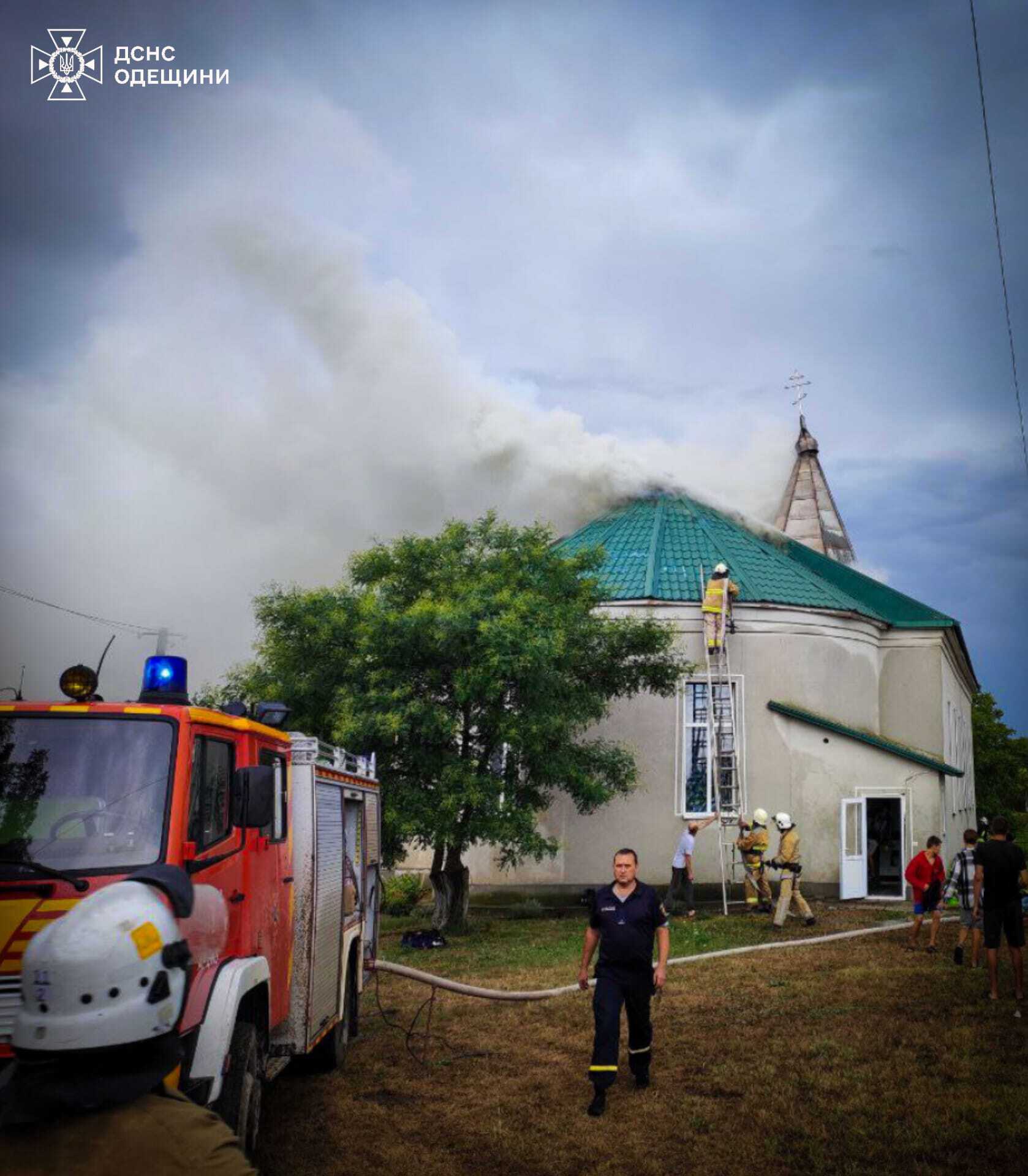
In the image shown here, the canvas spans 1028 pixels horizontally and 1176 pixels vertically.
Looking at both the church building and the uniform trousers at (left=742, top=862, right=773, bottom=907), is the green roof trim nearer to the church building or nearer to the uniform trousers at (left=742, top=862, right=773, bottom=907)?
the church building

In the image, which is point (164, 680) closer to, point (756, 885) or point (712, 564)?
point (756, 885)

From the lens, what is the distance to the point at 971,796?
3659 centimetres

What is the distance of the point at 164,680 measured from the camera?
6520mm

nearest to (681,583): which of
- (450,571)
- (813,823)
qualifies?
(813,823)

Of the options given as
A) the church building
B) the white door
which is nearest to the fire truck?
the church building

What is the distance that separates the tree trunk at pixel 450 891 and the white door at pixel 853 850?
28.6 ft

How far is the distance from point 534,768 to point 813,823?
7.91 m

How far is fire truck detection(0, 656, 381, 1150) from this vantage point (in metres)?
5.16

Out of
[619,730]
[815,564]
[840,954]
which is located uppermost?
[815,564]

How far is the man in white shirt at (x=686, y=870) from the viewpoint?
20812 millimetres

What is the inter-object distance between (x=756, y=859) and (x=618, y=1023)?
45.8 ft

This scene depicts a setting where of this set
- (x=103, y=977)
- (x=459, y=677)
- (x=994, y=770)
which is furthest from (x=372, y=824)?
(x=994, y=770)

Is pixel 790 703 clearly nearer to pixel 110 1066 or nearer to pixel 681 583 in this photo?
pixel 681 583

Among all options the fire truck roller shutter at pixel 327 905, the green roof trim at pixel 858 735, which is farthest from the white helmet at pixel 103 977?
the green roof trim at pixel 858 735
